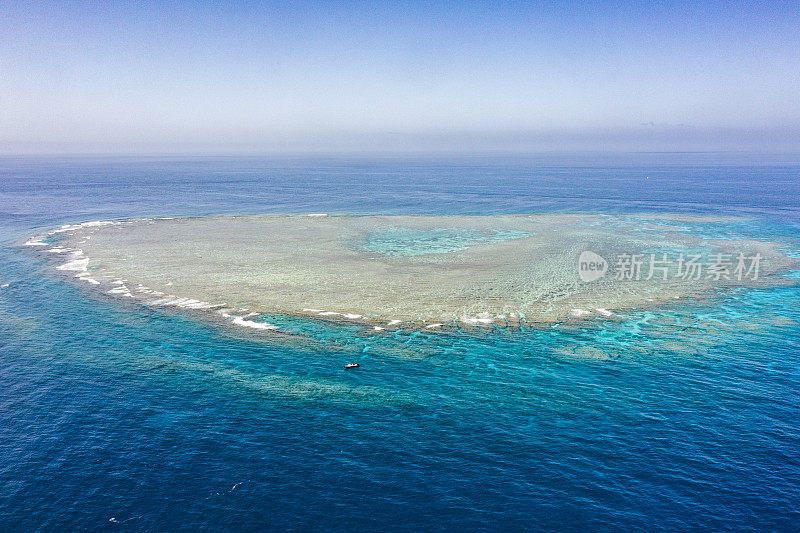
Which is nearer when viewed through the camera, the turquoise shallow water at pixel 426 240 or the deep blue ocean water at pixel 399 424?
the deep blue ocean water at pixel 399 424

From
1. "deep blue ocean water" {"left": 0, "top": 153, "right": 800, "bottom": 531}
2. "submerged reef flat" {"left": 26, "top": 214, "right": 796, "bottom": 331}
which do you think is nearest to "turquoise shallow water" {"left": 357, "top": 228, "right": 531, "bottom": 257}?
"submerged reef flat" {"left": 26, "top": 214, "right": 796, "bottom": 331}

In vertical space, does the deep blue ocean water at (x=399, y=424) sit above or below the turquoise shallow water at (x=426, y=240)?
below

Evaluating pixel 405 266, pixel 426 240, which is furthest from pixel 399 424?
pixel 426 240

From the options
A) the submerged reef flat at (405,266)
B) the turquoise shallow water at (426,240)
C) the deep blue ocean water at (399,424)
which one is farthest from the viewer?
the turquoise shallow water at (426,240)

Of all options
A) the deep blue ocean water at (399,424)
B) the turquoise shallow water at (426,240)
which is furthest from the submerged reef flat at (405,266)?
the deep blue ocean water at (399,424)

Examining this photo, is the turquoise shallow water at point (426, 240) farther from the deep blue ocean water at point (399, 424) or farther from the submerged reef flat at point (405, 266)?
the deep blue ocean water at point (399, 424)

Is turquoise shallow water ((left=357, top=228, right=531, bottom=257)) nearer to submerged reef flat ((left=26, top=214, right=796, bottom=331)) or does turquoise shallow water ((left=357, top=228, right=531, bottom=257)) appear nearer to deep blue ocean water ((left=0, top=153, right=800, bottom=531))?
submerged reef flat ((left=26, top=214, right=796, bottom=331))
